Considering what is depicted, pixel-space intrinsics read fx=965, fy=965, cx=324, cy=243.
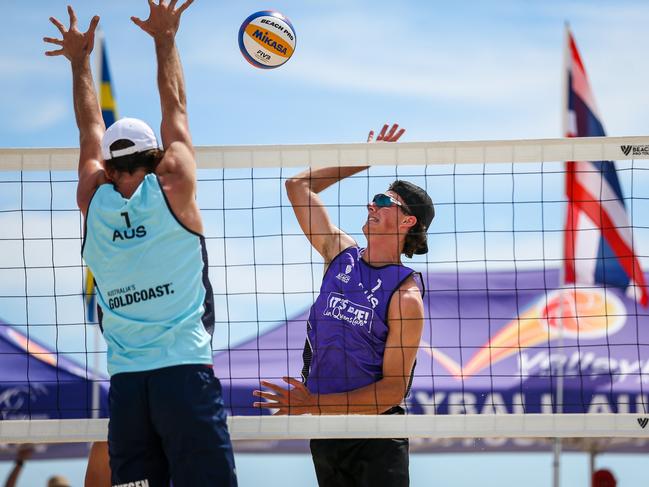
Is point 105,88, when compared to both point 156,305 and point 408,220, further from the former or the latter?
point 156,305

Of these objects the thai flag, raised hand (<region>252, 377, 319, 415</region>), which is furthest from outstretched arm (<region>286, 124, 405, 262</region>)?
the thai flag

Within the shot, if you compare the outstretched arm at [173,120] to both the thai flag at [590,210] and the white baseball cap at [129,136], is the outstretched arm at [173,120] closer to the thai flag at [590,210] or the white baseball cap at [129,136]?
the white baseball cap at [129,136]

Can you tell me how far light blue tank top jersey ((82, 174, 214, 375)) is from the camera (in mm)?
3902

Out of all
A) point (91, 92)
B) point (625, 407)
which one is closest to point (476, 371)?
point (625, 407)

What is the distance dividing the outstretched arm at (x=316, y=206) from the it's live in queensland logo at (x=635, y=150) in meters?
1.52

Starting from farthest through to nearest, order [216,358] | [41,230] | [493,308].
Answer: [493,308] < [216,358] < [41,230]

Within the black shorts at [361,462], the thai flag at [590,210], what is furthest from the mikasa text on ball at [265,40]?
the thai flag at [590,210]

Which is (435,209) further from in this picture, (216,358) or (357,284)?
(216,358)

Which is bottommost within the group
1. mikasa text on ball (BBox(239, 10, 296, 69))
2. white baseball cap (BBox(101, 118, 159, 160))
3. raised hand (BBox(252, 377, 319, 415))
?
raised hand (BBox(252, 377, 319, 415))

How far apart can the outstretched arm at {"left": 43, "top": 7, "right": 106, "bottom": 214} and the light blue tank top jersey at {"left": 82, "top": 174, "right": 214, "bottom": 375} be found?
0.18 meters

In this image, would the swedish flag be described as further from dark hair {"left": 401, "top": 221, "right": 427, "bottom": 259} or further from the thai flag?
dark hair {"left": 401, "top": 221, "right": 427, "bottom": 259}

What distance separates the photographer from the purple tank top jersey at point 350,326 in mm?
5168

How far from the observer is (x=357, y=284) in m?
5.27

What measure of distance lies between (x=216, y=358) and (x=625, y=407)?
5.27 metres
